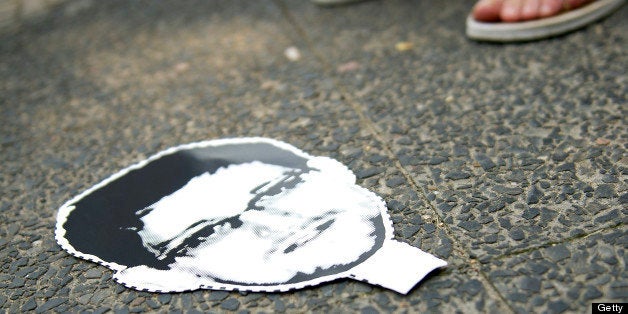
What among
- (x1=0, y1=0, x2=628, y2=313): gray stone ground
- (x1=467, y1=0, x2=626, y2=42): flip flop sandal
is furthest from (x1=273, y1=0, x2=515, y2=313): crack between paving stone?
(x1=467, y1=0, x2=626, y2=42): flip flop sandal

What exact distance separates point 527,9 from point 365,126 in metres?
0.97

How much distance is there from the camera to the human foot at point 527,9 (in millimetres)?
2932

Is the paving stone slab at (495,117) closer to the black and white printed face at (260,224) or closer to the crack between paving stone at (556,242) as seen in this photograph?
the crack between paving stone at (556,242)

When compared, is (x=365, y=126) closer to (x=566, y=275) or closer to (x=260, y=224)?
(x=260, y=224)

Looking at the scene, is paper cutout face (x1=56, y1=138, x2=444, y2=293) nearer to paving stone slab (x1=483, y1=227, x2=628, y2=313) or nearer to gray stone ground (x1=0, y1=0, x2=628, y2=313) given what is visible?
gray stone ground (x1=0, y1=0, x2=628, y2=313)

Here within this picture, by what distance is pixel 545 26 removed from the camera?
2.93 metres

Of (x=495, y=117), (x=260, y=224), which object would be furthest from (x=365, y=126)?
(x=260, y=224)

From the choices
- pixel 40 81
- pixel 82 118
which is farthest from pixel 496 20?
pixel 40 81

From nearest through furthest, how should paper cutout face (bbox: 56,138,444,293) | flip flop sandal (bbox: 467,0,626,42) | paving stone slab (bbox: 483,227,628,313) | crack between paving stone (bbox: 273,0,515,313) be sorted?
paving stone slab (bbox: 483,227,628,313) → crack between paving stone (bbox: 273,0,515,313) → paper cutout face (bbox: 56,138,444,293) → flip flop sandal (bbox: 467,0,626,42)

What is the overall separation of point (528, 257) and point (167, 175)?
128 centimetres

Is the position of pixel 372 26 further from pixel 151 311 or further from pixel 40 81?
pixel 151 311

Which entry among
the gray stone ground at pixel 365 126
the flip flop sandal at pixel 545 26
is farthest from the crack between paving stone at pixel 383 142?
the flip flop sandal at pixel 545 26

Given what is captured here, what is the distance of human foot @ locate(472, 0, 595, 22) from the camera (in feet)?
9.62

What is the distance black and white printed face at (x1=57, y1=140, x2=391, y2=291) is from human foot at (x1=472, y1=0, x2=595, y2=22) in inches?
45.2
